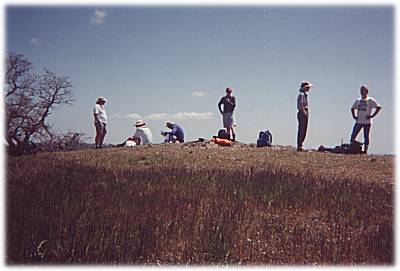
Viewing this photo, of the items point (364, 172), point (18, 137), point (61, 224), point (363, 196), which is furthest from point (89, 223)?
point (364, 172)

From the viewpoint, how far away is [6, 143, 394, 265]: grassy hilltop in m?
4.09

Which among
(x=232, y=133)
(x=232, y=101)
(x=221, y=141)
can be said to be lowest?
(x=221, y=141)

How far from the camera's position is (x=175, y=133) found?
1303 centimetres

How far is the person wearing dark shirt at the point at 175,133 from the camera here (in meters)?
13.0

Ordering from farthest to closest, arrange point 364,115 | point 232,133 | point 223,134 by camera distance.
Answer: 1. point 232,133
2. point 223,134
3. point 364,115

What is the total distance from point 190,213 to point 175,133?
831 centimetres

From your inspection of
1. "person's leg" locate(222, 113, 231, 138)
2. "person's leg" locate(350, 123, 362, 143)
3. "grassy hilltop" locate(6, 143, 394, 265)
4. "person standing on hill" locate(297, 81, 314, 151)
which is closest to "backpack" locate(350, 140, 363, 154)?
"person's leg" locate(350, 123, 362, 143)

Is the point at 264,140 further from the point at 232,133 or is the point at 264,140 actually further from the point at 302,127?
the point at 302,127

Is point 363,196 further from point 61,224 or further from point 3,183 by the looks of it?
point 3,183

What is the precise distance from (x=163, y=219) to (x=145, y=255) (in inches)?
24.6

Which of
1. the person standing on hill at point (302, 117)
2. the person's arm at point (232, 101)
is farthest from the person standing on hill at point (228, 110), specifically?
the person standing on hill at point (302, 117)

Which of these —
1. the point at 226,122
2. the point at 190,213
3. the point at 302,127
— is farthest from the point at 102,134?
the point at 190,213

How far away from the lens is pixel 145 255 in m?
4.07

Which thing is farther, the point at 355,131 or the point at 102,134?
the point at 355,131
